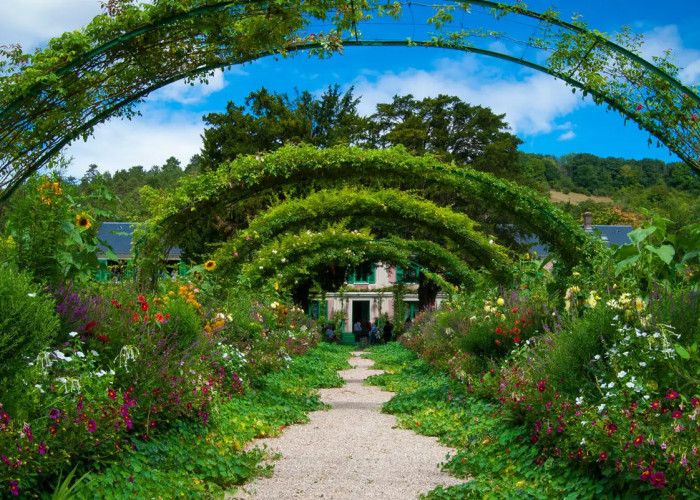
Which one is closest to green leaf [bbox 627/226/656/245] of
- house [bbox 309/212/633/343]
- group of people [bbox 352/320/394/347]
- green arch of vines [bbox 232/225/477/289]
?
green arch of vines [bbox 232/225/477/289]

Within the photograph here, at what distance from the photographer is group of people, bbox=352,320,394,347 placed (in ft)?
87.0

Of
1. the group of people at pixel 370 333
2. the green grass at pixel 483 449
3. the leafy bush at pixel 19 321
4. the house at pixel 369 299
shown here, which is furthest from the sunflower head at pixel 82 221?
the house at pixel 369 299

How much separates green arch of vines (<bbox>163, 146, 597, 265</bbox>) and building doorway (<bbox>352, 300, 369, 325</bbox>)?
28.1 meters

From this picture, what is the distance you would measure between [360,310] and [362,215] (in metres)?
25.9

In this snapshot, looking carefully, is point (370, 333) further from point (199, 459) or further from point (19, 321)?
point (19, 321)

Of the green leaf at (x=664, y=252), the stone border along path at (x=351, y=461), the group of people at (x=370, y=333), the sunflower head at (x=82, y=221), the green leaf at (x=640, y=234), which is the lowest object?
the group of people at (x=370, y=333)

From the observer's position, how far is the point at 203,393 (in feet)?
17.1

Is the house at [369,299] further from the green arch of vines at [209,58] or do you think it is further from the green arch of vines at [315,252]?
the green arch of vines at [209,58]

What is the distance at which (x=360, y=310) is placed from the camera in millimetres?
36156

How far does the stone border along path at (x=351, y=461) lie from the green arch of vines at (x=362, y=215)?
3.64 metres

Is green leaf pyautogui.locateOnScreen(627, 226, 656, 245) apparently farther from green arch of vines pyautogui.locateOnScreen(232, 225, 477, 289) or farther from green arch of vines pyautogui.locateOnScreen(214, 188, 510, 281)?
green arch of vines pyautogui.locateOnScreen(232, 225, 477, 289)

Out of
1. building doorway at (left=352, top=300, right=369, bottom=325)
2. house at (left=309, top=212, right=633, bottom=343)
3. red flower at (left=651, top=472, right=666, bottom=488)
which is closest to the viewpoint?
red flower at (left=651, top=472, right=666, bottom=488)

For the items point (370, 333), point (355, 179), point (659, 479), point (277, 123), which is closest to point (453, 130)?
point (277, 123)

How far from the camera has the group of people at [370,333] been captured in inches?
1045
